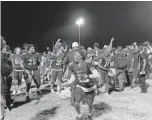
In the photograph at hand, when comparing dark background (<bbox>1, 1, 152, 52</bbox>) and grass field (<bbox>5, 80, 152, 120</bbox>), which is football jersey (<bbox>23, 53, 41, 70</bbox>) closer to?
grass field (<bbox>5, 80, 152, 120</bbox>)

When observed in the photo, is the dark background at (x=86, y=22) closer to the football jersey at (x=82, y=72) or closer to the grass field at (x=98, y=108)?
the grass field at (x=98, y=108)

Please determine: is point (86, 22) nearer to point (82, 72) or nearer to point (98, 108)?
point (98, 108)

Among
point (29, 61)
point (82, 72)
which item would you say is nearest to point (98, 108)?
point (82, 72)

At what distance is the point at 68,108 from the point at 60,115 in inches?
27.6

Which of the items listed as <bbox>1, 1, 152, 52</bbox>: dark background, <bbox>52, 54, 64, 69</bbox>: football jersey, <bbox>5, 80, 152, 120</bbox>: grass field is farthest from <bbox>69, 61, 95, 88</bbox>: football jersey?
<bbox>1, 1, 152, 52</bbox>: dark background

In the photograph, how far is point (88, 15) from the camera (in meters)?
28.6

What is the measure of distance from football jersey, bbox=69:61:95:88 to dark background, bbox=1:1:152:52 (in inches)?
781

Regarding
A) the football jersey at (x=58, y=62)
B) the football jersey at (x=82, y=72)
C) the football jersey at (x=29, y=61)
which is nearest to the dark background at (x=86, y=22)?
the football jersey at (x=58, y=62)

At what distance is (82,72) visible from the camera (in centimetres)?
502

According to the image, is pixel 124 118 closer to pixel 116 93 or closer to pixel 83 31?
pixel 116 93

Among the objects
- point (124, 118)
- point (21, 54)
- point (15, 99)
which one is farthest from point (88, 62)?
point (15, 99)

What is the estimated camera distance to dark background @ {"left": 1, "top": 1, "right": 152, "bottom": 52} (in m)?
25.0

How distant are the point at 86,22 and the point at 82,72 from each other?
81.1ft

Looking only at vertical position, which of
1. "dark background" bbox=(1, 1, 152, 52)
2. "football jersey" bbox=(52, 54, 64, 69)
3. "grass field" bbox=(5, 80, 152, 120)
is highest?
"dark background" bbox=(1, 1, 152, 52)
